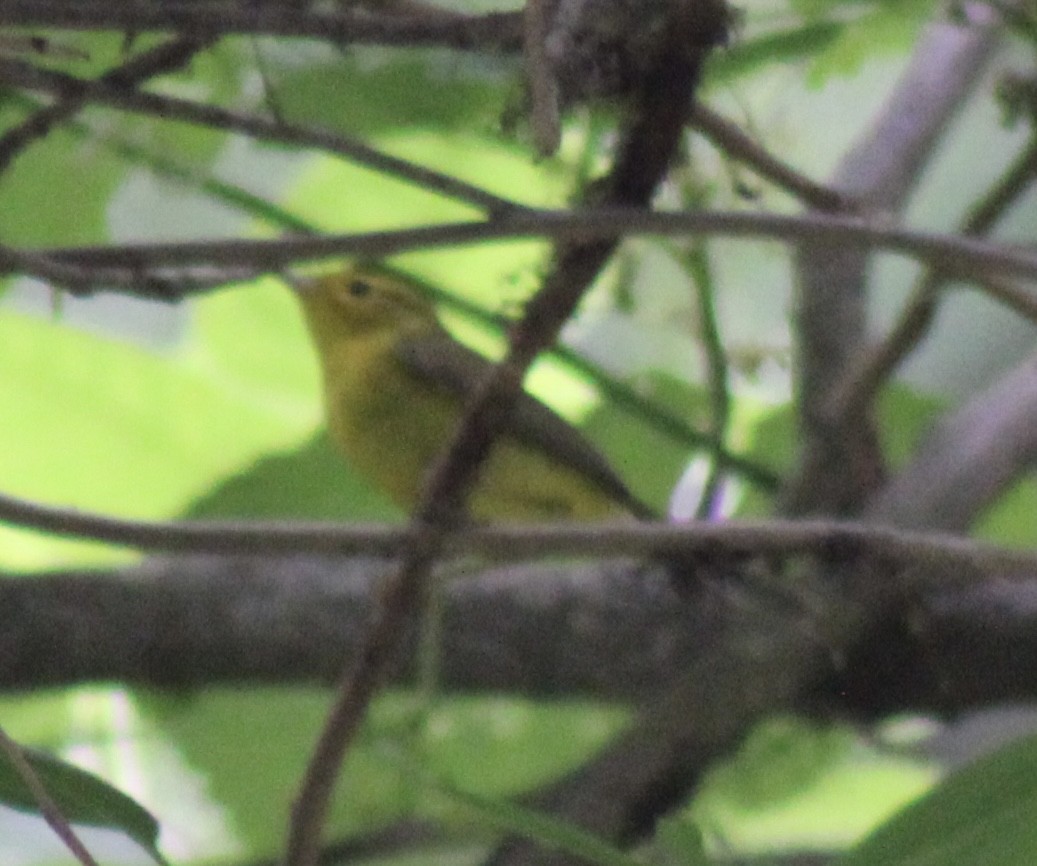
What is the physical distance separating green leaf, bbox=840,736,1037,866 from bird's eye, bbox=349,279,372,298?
1.29 metres

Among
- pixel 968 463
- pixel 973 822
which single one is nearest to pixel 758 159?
pixel 973 822

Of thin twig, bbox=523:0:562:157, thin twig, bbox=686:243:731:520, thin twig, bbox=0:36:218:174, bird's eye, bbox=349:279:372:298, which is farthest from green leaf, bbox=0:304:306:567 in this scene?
thin twig, bbox=523:0:562:157

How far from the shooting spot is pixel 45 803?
0.61 meters

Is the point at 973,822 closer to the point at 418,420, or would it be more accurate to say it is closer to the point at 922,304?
the point at 922,304

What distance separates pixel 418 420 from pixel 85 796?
0.90m

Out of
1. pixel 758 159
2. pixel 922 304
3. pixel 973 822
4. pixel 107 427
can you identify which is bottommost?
pixel 973 822

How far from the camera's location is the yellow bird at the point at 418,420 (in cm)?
140

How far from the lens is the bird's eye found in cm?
178

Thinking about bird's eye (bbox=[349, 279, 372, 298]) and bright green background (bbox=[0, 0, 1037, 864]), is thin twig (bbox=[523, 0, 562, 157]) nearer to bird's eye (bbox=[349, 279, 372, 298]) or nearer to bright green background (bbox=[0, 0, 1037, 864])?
bright green background (bbox=[0, 0, 1037, 864])

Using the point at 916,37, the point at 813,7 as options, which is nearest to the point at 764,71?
the point at 813,7

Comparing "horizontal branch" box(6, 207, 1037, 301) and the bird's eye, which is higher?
the bird's eye

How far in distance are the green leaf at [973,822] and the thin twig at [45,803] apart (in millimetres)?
274

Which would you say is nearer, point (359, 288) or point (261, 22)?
point (261, 22)

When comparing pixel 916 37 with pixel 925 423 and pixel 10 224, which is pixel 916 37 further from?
pixel 10 224
